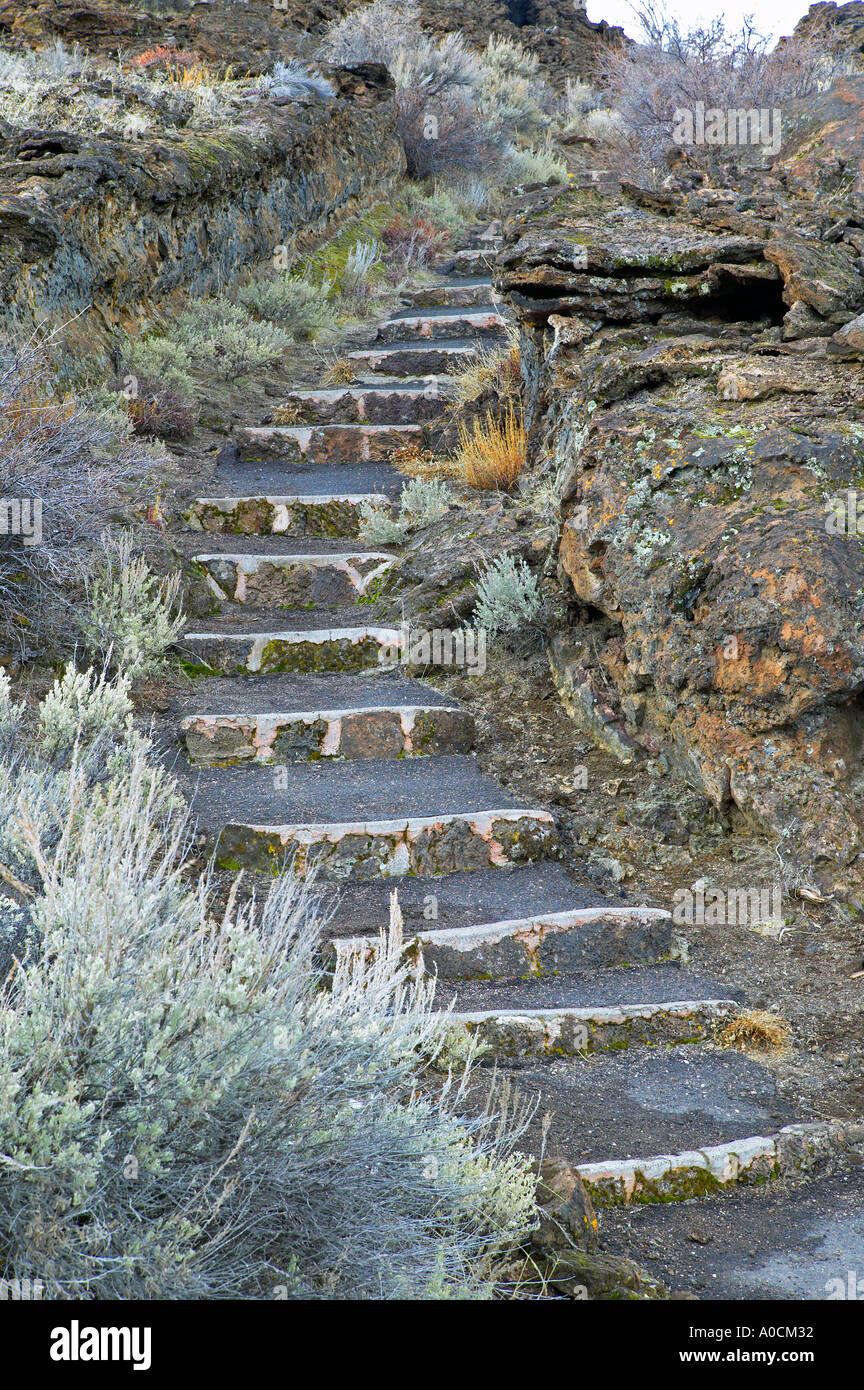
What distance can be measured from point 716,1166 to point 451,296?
11.3 m

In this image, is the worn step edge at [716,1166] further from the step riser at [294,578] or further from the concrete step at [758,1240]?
the step riser at [294,578]

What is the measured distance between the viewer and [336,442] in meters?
8.77

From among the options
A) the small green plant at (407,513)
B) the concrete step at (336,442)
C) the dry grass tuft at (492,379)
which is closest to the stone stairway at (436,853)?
the small green plant at (407,513)

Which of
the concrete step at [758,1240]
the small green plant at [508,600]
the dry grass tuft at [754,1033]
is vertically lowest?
the concrete step at [758,1240]

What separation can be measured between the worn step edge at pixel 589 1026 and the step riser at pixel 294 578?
3.79 metres

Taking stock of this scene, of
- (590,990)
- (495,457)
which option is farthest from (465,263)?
(590,990)

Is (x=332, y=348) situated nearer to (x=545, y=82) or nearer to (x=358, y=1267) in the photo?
(x=358, y=1267)

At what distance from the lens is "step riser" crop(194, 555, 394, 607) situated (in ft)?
22.2

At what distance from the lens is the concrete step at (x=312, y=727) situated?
202 inches

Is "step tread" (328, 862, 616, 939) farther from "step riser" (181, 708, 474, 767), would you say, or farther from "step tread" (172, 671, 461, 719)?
"step tread" (172, 671, 461, 719)

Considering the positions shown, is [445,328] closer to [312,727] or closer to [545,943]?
[312,727]

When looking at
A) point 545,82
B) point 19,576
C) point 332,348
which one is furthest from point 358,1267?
point 545,82

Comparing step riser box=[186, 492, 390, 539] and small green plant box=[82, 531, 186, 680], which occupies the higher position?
step riser box=[186, 492, 390, 539]

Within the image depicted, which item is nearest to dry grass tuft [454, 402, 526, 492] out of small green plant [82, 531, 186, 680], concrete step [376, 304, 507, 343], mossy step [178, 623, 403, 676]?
mossy step [178, 623, 403, 676]
